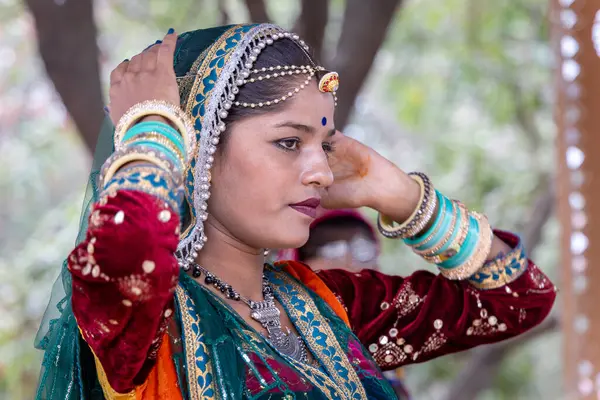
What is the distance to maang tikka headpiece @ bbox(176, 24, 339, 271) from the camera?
5.93 feet

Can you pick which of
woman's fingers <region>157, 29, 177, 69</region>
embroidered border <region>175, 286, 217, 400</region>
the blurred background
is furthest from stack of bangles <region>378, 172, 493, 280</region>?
the blurred background

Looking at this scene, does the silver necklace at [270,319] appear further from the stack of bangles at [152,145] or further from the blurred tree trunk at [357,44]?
the blurred tree trunk at [357,44]

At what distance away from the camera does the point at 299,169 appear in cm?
183

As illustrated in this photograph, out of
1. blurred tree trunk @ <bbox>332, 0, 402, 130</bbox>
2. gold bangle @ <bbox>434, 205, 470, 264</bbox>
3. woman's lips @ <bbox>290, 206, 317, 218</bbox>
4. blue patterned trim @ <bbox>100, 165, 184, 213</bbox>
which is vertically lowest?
gold bangle @ <bbox>434, 205, 470, 264</bbox>

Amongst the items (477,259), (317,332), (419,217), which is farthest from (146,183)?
(477,259)

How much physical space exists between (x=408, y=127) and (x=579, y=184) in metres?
4.05

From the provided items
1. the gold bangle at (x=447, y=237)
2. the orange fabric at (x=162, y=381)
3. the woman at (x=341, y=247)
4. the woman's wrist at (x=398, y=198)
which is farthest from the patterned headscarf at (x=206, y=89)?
the woman at (x=341, y=247)

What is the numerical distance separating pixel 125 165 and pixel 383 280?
1010 mm

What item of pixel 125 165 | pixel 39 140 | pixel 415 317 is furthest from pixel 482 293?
pixel 39 140

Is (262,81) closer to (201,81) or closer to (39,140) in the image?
(201,81)

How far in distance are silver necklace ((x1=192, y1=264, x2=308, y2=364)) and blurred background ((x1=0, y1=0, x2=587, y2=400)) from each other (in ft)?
7.85

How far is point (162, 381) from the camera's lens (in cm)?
162

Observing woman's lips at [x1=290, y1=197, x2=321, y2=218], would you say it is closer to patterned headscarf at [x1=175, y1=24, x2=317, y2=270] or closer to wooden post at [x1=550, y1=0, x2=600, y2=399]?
patterned headscarf at [x1=175, y1=24, x2=317, y2=270]

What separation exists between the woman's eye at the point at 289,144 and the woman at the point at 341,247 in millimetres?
1590
